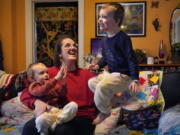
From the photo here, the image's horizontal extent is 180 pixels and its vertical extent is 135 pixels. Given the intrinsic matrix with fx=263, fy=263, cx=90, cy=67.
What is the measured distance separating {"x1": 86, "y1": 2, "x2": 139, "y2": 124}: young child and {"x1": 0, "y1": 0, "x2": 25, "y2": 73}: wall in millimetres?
3220

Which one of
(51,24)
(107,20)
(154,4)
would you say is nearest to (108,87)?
(107,20)

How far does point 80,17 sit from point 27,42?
3.47 ft

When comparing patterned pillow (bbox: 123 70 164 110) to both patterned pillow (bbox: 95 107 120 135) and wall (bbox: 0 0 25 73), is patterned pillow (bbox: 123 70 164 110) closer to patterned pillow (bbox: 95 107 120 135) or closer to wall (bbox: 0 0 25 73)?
patterned pillow (bbox: 95 107 120 135)

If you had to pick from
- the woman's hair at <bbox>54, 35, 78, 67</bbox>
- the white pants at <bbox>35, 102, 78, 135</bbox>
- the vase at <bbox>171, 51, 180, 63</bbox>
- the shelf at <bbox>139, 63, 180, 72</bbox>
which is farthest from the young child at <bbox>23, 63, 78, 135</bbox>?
the vase at <bbox>171, 51, 180, 63</bbox>

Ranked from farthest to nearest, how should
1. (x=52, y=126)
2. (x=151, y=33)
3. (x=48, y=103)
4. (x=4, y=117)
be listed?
(x=151, y=33) → (x=4, y=117) → (x=48, y=103) → (x=52, y=126)

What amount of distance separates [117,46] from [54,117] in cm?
63

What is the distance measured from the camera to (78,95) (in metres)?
2.01

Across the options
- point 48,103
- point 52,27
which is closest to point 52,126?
point 48,103

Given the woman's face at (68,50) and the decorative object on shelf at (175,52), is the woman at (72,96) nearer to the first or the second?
the woman's face at (68,50)

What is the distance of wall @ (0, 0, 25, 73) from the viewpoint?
181 inches

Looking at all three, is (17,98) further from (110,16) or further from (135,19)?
(135,19)

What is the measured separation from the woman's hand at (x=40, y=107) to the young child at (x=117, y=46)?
52 centimetres

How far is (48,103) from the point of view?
6.37 feet

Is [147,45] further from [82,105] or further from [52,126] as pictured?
[52,126]
